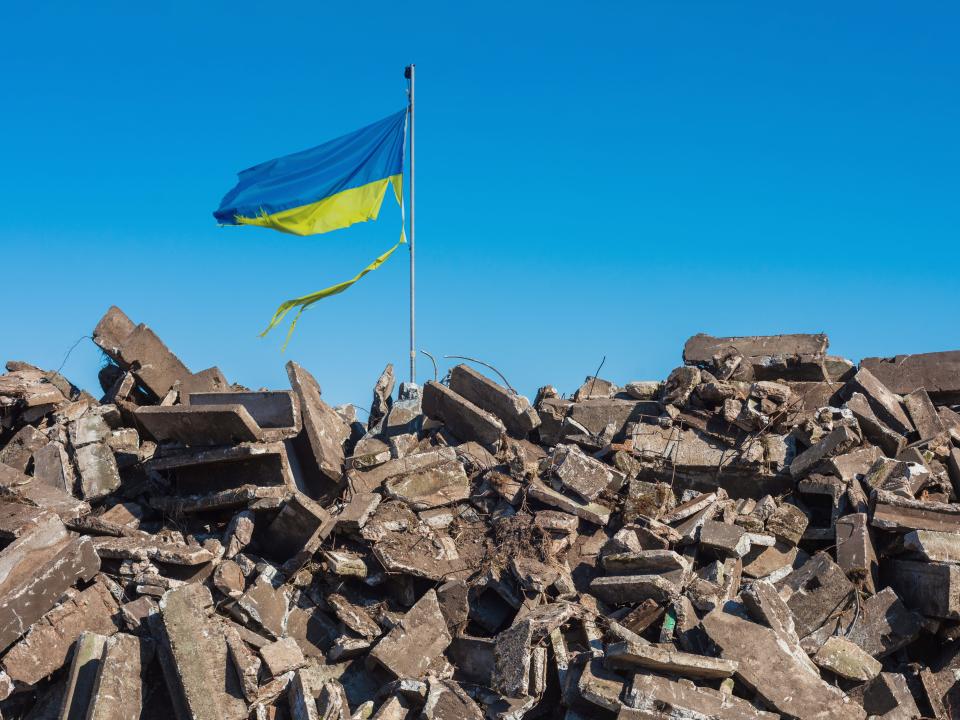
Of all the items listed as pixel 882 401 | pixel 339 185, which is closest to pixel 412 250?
pixel 339 185

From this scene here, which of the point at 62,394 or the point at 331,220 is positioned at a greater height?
the point at 331,220

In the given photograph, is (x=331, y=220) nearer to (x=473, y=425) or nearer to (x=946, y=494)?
(x=473, y=425)

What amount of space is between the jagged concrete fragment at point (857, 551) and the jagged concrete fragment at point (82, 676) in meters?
6.69

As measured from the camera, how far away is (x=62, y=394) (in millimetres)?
11375

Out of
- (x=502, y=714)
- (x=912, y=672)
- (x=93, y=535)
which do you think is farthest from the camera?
(x=93, y=535)

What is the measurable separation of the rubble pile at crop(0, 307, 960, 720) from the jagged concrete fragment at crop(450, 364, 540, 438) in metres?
0.03

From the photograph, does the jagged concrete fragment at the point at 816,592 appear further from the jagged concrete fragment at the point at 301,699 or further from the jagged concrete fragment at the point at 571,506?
the jagged concrete fragment at the point at 301,699

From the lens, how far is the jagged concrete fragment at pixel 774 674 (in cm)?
637

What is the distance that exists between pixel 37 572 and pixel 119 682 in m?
1.44

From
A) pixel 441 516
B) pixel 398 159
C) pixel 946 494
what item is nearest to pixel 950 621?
pixel 946 494

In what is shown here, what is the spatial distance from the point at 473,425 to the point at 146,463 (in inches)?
147

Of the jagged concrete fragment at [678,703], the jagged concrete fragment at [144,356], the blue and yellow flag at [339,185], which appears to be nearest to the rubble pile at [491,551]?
the jagged concrete fragment at [678,703]

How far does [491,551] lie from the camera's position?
321 inches

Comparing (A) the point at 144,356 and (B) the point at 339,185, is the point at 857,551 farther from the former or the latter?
(B) the point at 339,185
